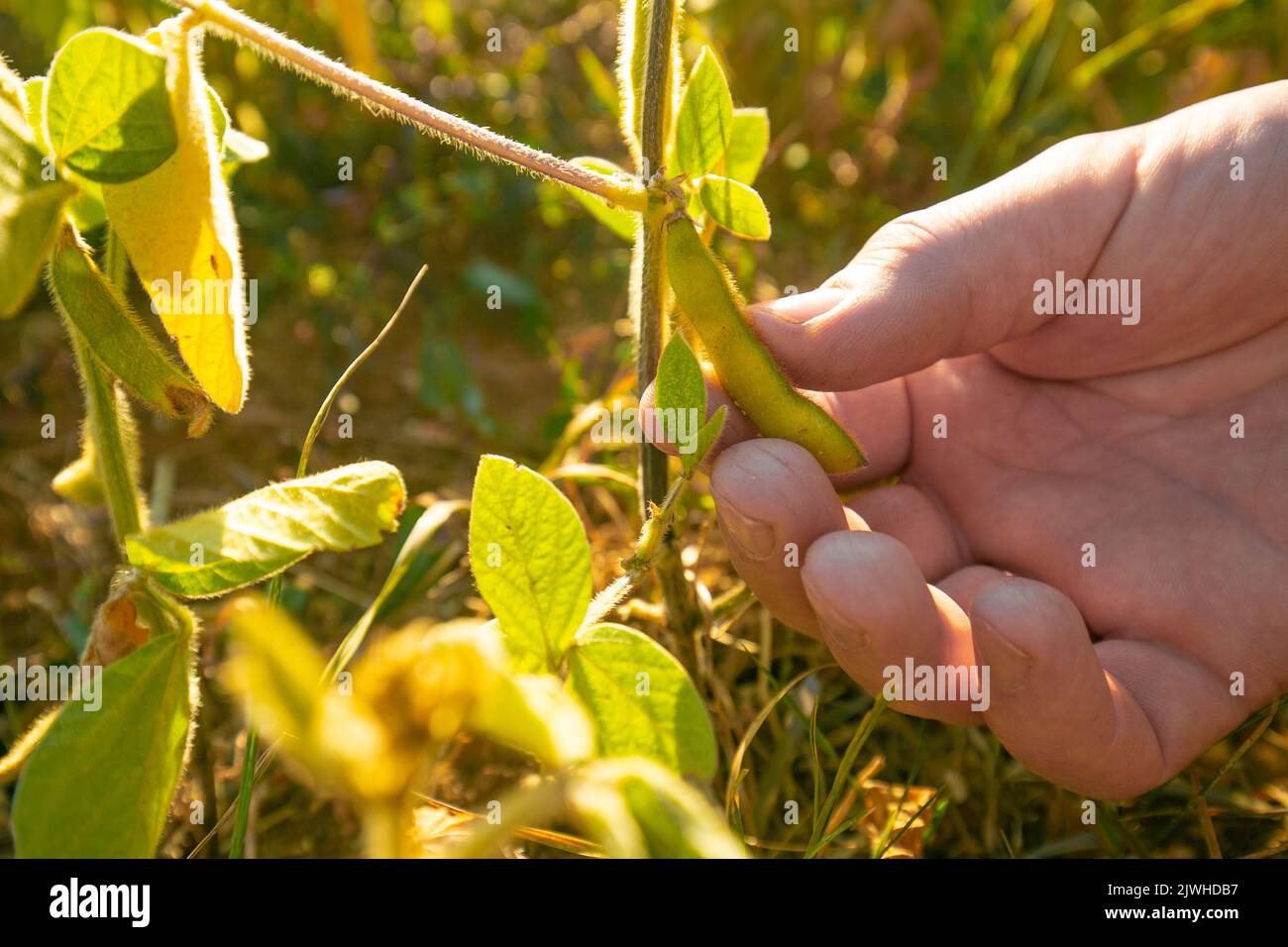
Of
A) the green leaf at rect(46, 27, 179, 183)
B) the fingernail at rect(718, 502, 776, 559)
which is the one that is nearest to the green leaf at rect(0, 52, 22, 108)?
the green leaf at rect(46, 27, 179, 183)

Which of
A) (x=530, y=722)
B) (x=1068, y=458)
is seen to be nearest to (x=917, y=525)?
(x=1068, y=458)

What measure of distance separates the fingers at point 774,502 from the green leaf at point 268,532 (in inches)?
17.8

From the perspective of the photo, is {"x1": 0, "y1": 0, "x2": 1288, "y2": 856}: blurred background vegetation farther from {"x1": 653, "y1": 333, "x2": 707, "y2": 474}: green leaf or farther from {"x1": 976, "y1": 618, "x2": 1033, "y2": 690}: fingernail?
{"x1": 653, "y1": 333, "x2": 707, "y2": 474}: green leaf

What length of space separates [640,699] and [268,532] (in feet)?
1.43

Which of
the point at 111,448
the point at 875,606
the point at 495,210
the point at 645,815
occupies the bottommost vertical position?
the point at 645,815

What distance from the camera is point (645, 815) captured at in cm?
83

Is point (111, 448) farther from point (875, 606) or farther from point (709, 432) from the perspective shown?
point (875, 606)

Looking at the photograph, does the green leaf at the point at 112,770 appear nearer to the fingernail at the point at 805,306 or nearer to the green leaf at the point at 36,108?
the green leaf at the point at 36,108

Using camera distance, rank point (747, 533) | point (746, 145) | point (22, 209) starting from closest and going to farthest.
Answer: point (22, 209)
point (747, 533)
point (746, 145)

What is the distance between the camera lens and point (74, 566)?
2299 millimetres

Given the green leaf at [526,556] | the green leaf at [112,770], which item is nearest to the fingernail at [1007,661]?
the green leaf at [526,556]

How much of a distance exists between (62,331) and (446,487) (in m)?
1.10

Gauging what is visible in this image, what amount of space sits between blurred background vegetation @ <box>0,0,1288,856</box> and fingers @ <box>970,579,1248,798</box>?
46cm
